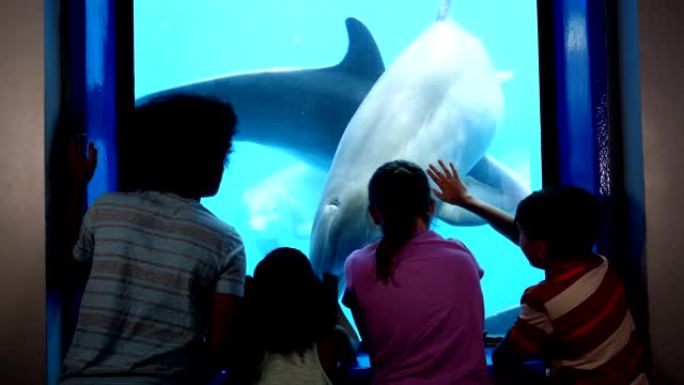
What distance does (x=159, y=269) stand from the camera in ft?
5.04

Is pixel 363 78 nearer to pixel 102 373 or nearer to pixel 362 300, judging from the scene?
pixel 362 300

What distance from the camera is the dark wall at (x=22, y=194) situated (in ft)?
5.69

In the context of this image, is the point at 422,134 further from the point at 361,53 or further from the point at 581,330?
the point at 581,330

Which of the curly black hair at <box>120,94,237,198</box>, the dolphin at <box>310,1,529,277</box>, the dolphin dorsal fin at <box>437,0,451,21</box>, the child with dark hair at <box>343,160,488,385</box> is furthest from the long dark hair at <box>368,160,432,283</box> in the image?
the dolphin dorsal fin at <box>437,0,451,21</box>

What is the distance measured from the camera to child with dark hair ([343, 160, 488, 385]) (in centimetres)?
165

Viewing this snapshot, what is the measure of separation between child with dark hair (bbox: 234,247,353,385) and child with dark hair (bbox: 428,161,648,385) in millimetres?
475

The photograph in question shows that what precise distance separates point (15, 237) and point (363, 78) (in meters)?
2.65

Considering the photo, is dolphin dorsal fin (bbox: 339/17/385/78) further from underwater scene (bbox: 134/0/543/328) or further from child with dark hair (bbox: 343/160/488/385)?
child with dark hair (bbox: 343/160/488/385)

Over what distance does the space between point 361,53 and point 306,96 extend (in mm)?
513

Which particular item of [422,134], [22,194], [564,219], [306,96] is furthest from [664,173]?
[306,96]

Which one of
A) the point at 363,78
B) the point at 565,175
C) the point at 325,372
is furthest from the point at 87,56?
the point at 363,78

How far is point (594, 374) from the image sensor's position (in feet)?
5.38

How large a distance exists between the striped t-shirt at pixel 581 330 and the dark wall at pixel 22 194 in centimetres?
122

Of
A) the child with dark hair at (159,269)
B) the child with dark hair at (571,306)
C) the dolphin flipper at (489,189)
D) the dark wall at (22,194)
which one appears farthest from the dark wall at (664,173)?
the dark wall at (22,194)
